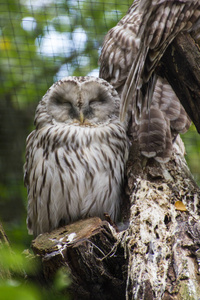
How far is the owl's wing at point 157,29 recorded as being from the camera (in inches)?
81.4

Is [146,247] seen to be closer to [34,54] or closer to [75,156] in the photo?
[75,156]

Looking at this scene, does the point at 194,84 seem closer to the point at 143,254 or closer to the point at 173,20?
the point at 173,20

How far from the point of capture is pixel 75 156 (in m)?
2.48

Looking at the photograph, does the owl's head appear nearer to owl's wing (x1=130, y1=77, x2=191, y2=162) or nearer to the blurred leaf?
owl's wing (x1=130, y1=77, x2=191, y2=162)

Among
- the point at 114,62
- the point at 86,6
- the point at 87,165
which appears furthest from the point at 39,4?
the point at 87,165

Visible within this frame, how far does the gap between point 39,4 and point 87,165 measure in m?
2.20

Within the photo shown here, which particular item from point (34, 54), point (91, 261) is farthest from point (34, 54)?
point (91, 261)

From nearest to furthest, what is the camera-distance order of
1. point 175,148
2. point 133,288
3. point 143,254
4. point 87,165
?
point 133,288
point 143,254
point 87,165
point 175,148

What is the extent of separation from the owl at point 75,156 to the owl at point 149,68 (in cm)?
17

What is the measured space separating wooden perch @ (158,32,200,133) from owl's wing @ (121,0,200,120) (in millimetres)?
44

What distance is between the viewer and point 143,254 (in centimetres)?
183

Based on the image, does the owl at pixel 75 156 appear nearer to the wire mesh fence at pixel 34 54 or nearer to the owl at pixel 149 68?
the owl at pixel 149 68

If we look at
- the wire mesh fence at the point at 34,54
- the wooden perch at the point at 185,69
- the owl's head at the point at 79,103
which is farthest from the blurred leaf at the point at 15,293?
the wire mesh fence at the point at 34,54

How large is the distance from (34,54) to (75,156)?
1.94m
